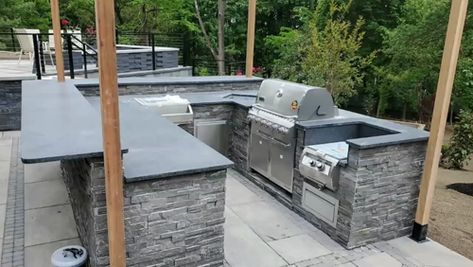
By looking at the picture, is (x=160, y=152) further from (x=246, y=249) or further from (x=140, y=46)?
(x=140, y=46)

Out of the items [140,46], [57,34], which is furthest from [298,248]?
[140,46]

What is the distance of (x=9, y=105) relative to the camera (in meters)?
6.93

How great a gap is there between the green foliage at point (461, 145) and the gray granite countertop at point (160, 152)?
5.61 m

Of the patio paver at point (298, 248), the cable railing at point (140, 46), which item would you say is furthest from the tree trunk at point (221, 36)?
the patio paver at point (298, 248)

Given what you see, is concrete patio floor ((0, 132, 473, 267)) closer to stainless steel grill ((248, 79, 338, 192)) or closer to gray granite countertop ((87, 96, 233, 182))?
stainless steel grill ((248, 79, 338, 192))

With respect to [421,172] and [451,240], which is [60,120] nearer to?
[421,172]

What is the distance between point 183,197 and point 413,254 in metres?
2.14

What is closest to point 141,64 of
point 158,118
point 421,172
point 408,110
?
point 158,118

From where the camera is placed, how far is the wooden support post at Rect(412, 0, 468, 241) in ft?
10.5

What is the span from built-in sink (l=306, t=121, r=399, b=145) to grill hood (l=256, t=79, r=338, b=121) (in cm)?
19

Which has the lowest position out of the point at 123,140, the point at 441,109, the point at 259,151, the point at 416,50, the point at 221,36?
the point at 259,151

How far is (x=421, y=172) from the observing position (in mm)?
3686

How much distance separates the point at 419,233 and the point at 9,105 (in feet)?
22.0

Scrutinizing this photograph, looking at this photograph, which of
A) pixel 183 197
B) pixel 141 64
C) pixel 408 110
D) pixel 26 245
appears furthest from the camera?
pixel 408 110
